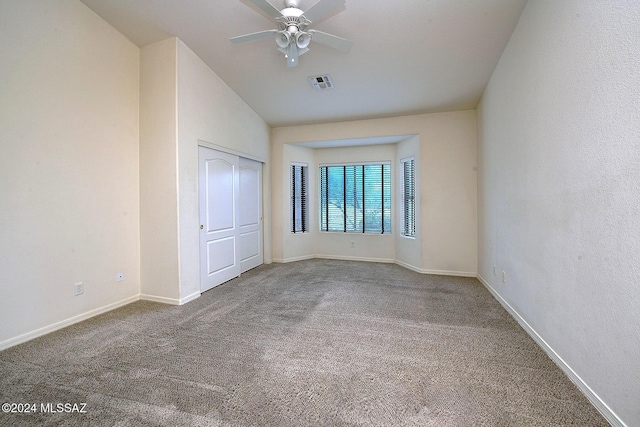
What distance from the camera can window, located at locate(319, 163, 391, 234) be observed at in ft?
19.5

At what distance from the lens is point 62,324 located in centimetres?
282

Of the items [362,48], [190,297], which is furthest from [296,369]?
[362,48]

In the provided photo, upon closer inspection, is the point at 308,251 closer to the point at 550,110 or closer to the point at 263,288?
the point at 263,288

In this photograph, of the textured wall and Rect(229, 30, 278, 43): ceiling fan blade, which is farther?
Rect(229, 30, 278, 43): ceiling fan blade

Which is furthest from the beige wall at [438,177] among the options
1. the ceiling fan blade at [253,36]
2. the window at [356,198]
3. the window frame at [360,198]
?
the ceiling fan blade at [253,36]

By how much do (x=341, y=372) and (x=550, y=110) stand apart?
2535 millimetres

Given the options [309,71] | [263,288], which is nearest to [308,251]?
[263,288]

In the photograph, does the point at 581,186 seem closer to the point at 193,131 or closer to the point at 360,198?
the point at 193,131

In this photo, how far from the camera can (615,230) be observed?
5.02ft

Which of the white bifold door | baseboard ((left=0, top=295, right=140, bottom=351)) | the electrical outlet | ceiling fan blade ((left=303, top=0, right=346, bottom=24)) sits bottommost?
baseboard ((left=0, top=295, right=140, bottom=351))

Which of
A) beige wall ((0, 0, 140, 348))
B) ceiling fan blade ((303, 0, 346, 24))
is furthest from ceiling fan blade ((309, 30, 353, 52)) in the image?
beige wall ((0, 0, 140, 348))

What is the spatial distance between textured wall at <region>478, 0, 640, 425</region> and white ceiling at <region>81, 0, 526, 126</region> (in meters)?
0.53

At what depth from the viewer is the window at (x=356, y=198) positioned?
19.5ft

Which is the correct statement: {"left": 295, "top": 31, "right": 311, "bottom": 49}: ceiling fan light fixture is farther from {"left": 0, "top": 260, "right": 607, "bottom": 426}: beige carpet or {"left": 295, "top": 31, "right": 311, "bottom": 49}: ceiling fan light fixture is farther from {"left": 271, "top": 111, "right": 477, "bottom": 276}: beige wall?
{"left": 0, "top": 260, "right": 607, "bottom": 426}: beige carpet
